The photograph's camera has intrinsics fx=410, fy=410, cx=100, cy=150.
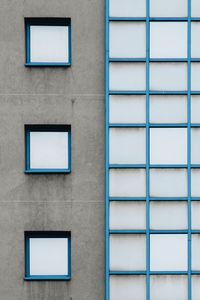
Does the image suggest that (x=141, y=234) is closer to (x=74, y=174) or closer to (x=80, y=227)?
(x=80, y=227)

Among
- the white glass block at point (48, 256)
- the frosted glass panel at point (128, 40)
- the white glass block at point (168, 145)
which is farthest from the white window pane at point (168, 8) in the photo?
the white glass block at point (48, 256)

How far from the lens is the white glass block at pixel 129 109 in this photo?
13.6m

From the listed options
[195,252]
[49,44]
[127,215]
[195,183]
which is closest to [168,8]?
[49,44]

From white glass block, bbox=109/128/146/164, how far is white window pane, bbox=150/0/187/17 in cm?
392

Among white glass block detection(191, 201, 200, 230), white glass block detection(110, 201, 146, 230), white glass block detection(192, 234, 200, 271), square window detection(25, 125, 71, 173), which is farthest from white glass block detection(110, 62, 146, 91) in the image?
white glass block detection(192, 234, 200, 271)

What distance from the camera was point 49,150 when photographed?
13977 millimetres

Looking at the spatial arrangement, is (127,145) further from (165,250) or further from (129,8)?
(129,8)

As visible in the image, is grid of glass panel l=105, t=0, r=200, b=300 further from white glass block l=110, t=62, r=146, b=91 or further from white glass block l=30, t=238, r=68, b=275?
white glass block l=30, t=238, r=68, b=275

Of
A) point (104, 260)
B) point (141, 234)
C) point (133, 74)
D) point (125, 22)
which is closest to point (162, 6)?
point (125, 22)

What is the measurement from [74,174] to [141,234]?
298 cm

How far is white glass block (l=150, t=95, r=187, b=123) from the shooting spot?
13.6m

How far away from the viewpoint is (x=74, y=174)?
1376 centimetres

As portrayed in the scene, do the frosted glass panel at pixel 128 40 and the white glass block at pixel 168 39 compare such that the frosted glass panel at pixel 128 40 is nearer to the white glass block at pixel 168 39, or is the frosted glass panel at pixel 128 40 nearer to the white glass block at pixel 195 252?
the white glass block at pixel 168 39

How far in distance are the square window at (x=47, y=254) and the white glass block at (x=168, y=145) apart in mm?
4092
